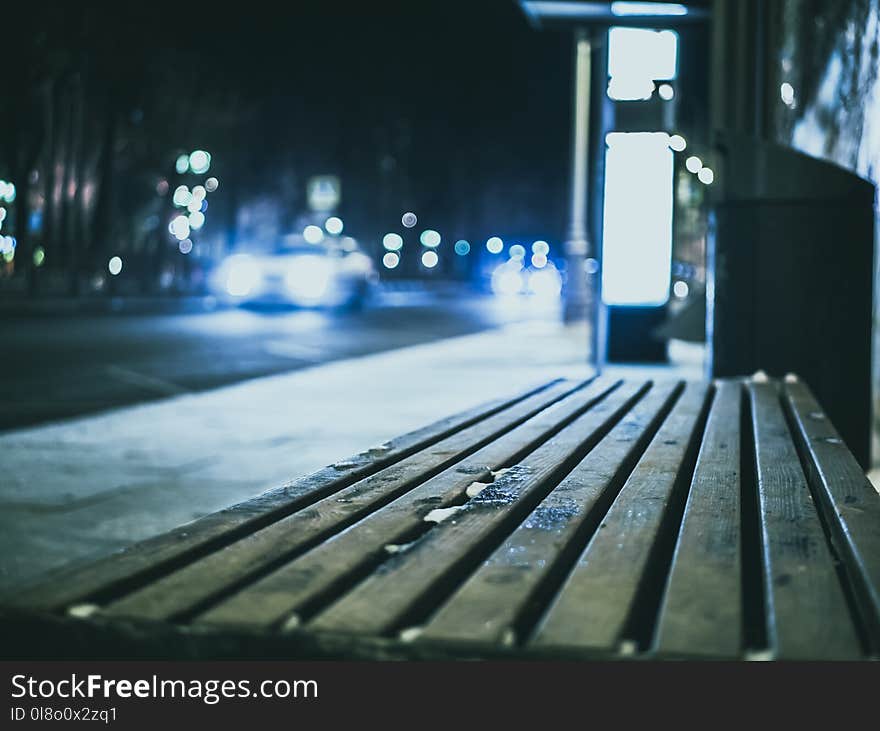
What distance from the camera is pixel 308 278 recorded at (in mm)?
28734

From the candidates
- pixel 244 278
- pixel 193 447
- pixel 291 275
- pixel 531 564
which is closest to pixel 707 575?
pixel 531 564

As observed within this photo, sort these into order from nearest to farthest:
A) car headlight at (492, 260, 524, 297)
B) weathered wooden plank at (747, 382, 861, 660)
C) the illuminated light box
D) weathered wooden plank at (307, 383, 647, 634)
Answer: weathered wooden plank at (747, 382, 861, 660)
weathered wooden plank at (307, 383, 647, 634)
the illuminated light box
car headlight at (492, 260, 524, 297)

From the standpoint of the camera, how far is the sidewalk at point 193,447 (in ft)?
16.0

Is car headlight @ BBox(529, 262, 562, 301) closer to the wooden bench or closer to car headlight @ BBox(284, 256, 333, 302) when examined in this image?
car headlight @ BBox(284, 256, 333, 302)

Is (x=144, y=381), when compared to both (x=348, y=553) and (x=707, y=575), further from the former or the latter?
(x=707, y=575)

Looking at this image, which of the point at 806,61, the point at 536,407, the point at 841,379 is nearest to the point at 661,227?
the point at 806,61

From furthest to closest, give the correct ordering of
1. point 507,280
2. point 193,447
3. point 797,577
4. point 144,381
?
point 507,280 < point 144,381 < point 193,447 < point 797,577

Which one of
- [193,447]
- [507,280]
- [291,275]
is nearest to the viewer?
[193,447]

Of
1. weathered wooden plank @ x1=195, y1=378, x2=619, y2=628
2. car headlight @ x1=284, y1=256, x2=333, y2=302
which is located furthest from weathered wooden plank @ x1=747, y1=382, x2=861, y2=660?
car headlight @ x1=284, y1=256, x2=333, y2=302

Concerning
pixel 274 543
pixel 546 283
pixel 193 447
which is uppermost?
pixel 546 283

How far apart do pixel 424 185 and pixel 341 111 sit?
17.7 m

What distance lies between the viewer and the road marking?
11039mm

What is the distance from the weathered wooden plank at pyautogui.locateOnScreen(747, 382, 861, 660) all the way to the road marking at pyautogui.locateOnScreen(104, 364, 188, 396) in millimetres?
8401

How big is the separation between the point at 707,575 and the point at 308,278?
2707cm
